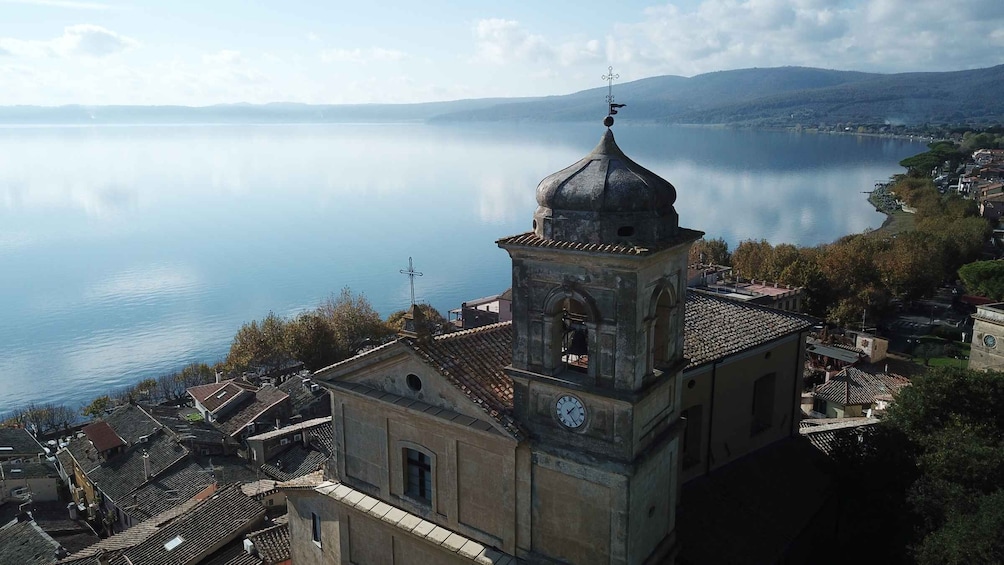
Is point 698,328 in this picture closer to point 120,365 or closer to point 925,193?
point 120,365

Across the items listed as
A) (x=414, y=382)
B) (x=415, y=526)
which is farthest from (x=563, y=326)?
(x=415, y=526)

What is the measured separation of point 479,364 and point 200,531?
520 inches

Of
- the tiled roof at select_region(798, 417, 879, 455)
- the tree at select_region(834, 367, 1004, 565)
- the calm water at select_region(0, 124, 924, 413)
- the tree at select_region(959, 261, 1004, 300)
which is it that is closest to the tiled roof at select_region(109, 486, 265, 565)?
the tiled roof at select_region(798, 417, 879, 455)

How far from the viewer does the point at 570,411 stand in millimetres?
Result: 12289

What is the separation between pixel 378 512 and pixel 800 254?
2028 inches

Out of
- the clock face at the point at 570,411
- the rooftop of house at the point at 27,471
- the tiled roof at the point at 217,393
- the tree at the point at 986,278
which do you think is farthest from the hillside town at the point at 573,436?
the tree at the point at 986,278

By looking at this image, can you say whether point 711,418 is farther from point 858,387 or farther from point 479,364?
point 858,387

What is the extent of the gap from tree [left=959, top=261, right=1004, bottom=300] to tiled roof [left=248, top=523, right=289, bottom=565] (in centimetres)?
4924

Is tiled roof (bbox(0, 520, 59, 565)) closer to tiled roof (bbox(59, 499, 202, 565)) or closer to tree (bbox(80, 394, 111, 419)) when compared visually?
tiled roof (bbox(59, 499, 202, 565))

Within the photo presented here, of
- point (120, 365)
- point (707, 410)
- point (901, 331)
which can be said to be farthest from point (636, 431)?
point (120, 365)

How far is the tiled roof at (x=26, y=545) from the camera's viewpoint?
2448cm

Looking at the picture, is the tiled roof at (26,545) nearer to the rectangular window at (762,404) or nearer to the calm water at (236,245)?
the rectangular window at (762,404)

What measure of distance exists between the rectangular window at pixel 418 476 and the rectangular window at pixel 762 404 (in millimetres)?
8651

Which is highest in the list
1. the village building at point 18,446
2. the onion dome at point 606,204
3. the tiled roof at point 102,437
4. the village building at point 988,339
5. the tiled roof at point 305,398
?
the onion dome at point 606,204
